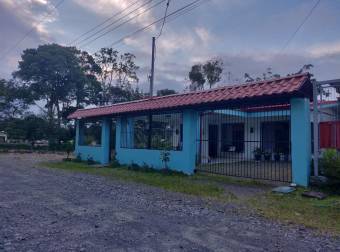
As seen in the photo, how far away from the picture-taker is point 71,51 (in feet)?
121

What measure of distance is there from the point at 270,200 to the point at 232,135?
12186 mm

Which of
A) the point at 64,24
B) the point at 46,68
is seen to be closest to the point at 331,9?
the point at 64,24

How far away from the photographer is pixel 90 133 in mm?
21500

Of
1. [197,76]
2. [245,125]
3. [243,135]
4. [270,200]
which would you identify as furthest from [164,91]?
[270,200]

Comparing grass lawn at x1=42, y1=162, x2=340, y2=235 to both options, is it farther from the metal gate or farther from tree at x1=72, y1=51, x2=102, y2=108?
tree at x1=72, y1=51, x2=102, y2=108

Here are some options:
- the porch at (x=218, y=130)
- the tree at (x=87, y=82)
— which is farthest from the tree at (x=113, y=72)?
the porch at (x=218, y=130)

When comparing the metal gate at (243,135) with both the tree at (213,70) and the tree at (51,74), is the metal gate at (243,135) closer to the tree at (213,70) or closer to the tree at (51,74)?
the tree at (213,70)

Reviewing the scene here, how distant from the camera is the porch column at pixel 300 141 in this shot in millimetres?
8711

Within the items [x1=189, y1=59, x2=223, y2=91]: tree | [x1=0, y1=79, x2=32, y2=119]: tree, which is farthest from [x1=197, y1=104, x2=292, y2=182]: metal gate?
[x1=0, y1=79, x2=32, y2=119]: tree

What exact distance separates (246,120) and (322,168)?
968 cm

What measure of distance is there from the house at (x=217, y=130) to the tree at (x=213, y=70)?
1650 cm

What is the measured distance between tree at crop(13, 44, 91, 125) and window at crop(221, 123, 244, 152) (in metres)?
19.9

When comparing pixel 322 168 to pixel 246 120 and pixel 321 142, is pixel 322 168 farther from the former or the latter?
pixel 246 120

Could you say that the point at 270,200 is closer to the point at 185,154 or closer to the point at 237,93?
the point at 237,93
